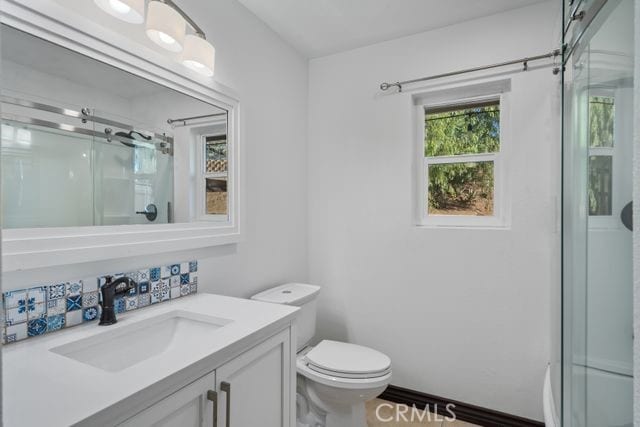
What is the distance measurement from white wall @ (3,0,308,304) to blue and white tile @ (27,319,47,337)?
0.28 m

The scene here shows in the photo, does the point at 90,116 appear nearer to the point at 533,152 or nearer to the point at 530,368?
the point at 533,152

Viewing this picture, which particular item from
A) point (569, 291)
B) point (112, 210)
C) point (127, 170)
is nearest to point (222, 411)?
point (112, 210)

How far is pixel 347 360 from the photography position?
180 cm

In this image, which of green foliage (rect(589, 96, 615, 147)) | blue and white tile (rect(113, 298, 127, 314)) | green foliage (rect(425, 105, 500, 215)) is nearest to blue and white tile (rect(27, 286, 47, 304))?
blue and white tile (rect(113, 298, 127, 314))

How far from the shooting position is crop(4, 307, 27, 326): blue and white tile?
102cm

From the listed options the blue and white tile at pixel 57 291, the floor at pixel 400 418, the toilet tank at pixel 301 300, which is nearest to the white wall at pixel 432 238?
the floor at pixel 400 418

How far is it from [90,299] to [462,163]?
2026 millimetres

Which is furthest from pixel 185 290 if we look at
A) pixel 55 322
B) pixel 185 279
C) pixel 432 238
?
pixel 432 238

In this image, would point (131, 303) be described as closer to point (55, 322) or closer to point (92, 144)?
point (55, 322)

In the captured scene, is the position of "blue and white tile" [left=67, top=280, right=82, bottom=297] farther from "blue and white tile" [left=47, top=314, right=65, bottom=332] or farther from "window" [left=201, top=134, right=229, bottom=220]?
"window" [left=201, top=134, right=229, bottom=220]

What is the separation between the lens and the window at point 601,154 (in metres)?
0.95

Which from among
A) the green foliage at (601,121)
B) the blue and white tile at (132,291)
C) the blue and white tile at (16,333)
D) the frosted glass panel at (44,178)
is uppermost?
the green foliage at (601,121)

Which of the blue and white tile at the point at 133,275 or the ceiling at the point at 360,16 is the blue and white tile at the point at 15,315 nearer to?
the blue and white tile at the point at 133,275

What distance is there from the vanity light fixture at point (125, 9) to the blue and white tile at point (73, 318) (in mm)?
987
